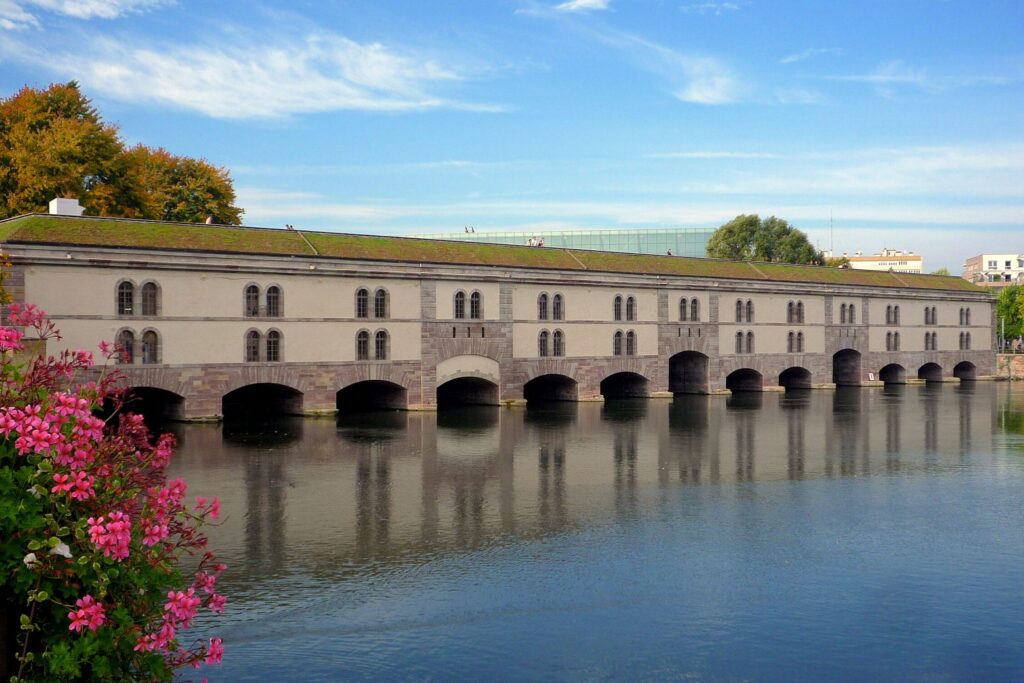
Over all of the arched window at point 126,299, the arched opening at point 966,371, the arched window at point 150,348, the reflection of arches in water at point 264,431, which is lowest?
the reflection of arches in water at point 264,431

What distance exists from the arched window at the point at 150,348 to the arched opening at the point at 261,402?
6049 mm

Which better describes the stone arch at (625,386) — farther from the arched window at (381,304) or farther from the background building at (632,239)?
the background building at (632,239)

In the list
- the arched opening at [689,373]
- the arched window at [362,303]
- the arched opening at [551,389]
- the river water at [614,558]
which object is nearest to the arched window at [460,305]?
the arched window at [362,303]

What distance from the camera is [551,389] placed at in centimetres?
6309

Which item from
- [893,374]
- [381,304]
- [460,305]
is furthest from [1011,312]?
[381,304]

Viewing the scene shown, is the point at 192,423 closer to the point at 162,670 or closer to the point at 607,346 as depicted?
the point at 607,346

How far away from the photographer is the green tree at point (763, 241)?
361 ft

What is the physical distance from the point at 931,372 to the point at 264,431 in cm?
6514

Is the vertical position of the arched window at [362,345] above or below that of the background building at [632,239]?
below

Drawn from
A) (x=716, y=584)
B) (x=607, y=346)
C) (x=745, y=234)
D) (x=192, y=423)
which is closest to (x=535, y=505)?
(x=716, y=584)

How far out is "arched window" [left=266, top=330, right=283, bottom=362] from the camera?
156 ft

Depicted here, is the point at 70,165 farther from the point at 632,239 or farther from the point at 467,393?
the point at 632,239

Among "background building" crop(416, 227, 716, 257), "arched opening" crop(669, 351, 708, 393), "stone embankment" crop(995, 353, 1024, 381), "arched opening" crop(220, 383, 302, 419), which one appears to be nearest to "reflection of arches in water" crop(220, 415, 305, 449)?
"arched opening" crop(220, 383, 302, 419)

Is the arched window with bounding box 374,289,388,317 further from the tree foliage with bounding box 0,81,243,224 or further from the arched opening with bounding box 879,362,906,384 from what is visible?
the arched opening with bounding box 879,362,906,384
